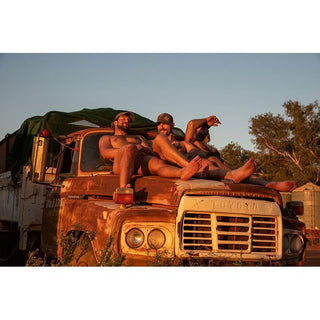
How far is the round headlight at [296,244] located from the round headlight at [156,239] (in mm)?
1440

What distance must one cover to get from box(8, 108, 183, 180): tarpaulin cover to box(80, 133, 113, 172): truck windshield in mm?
2131

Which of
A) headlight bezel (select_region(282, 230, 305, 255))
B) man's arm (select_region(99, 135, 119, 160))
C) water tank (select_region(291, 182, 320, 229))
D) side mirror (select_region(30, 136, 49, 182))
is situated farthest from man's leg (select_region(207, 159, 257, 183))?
water tank (select_region(291, 182, 320, 229))

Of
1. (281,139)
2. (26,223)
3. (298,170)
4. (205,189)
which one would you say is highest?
(281,139)

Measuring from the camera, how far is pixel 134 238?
4051mm

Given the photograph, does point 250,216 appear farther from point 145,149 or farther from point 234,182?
point 145,149

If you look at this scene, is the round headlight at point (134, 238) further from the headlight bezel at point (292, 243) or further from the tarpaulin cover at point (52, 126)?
the tarpaulin cover at point (52, 126)

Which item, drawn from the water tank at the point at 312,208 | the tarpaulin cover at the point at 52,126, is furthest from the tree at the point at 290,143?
the tarpaulin cover at the point at 52,126

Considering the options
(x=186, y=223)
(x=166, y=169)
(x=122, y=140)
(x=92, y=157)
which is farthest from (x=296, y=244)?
(x=92, y=157)

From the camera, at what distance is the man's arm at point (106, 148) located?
5324 mm

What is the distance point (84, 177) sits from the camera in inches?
205

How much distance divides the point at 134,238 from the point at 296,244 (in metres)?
1.72

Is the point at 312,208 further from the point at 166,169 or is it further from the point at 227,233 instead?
the point at 227,233

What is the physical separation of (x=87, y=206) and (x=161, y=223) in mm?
955

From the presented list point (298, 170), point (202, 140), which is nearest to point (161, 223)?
point (202, 140)
